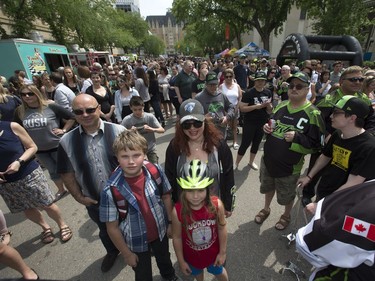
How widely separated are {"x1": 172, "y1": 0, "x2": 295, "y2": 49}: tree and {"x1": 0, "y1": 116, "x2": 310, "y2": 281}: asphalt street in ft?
78.3

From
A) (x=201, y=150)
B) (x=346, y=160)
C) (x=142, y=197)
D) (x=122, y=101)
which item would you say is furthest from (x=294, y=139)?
(x=122, y=101)

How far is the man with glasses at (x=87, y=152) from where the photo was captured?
6.95 ft

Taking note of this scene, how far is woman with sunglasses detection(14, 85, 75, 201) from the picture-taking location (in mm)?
3150

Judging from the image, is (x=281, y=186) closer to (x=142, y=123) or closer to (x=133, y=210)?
(x=133, y=210)

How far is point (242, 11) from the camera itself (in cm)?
2416

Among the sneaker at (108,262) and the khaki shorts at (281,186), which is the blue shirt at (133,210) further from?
the khaki shorts at (281,186)

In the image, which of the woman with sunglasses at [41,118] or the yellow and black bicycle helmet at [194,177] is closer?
the yellow and black bicycle helmet at [194,177]

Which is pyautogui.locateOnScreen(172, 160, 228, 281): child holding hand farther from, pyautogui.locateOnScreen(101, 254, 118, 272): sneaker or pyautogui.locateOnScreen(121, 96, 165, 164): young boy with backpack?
pyautogui.locateOnScreen(121, 96, 165, 164): young boy with backpack

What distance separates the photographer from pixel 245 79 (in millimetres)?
8273

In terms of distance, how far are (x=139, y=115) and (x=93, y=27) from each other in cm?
2195

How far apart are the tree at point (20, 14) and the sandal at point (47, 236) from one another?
18.3m

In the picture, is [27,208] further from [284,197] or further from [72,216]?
[284,197]

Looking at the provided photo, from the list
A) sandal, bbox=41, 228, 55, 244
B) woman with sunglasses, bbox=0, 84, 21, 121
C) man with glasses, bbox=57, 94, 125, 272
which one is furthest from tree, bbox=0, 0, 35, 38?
man with glasses, bbox=57, 94, 125, 272

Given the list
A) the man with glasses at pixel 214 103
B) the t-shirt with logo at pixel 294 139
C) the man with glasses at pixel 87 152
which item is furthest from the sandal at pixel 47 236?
the t-shirt with logo at pixel 294 139
